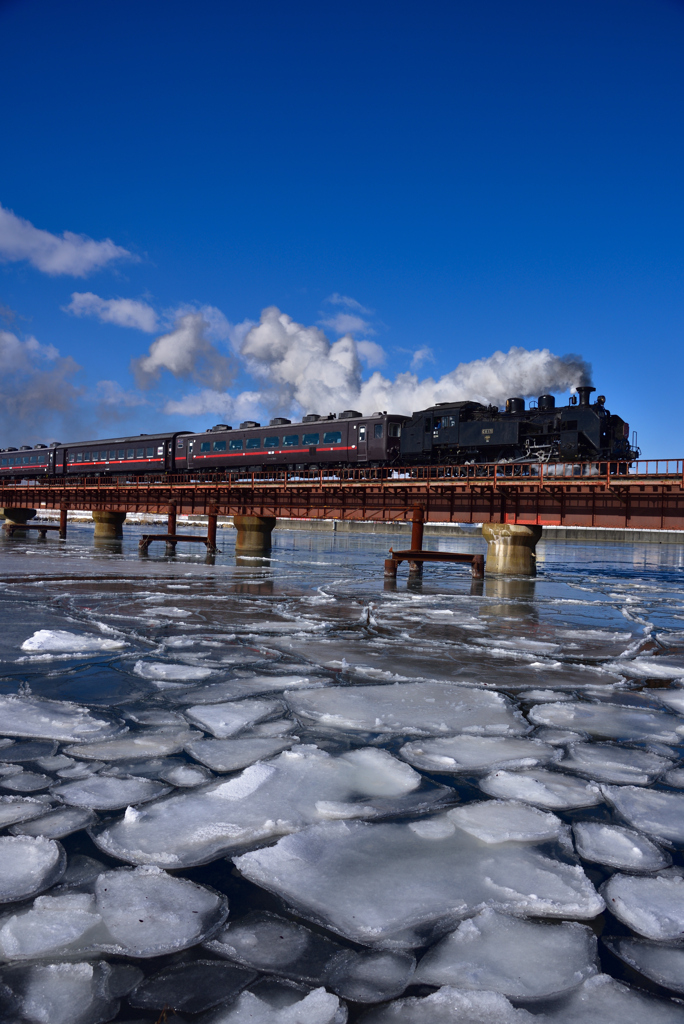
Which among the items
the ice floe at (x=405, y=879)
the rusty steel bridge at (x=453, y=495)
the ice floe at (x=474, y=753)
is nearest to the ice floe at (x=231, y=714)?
the ice floe at (x=474, y=753)

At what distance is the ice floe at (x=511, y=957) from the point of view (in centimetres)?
182

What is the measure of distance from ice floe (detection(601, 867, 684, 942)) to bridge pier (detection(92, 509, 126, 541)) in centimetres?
3630

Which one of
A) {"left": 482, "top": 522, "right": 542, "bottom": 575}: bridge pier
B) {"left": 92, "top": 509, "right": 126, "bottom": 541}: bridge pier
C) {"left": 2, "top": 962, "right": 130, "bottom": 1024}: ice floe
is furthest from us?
{"left": 92, "top": 509, "right": 126, "bottom": 541}: bridge pier

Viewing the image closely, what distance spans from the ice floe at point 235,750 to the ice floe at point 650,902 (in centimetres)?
201

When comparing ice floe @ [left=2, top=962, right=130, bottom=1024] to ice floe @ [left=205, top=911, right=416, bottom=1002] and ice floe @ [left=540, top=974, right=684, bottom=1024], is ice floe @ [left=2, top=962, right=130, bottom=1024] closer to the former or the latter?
ice floe @ [left=205, top=911, right=416, bottom=1002]

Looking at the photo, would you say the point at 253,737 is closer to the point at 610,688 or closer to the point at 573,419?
the point at 610,688

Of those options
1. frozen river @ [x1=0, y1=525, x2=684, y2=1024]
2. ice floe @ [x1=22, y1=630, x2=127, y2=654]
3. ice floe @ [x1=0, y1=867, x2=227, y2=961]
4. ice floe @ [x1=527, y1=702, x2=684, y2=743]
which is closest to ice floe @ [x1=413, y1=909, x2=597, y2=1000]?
frozen river @ [x1=0, y1=525, x2=684, y2=1024]

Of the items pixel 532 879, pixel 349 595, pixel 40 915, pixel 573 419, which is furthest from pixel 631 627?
pixel 573 419

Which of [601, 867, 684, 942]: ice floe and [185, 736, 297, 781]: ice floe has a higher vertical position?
[601, 867, 684, 942]: ice floe

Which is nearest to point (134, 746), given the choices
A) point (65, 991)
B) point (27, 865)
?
point (27, 865)

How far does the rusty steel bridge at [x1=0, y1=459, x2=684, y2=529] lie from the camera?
751 inches

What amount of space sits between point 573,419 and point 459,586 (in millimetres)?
11317

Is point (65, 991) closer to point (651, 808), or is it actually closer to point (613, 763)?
point (651, 808)

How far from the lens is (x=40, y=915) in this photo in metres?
2.06
